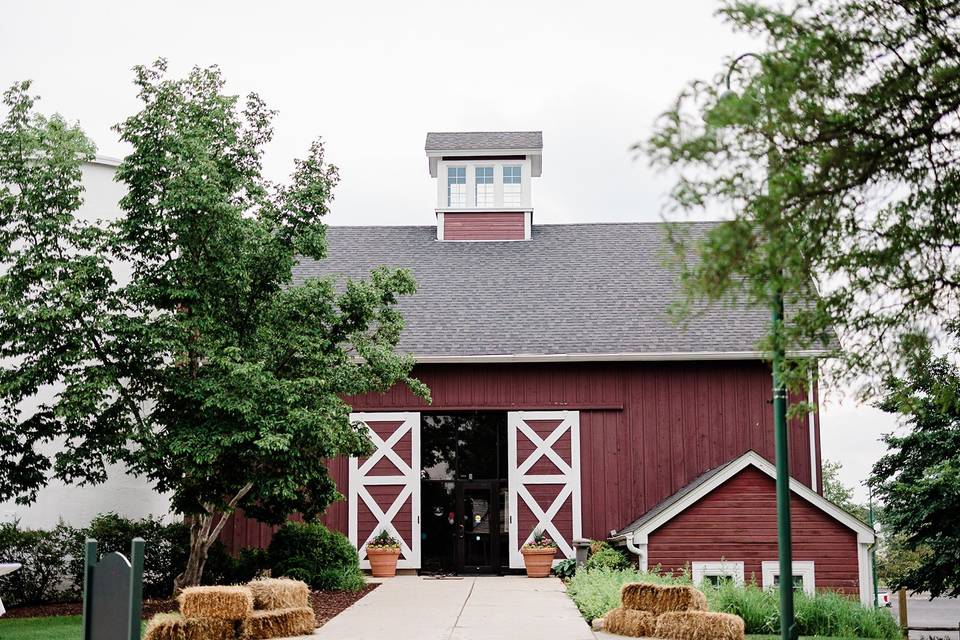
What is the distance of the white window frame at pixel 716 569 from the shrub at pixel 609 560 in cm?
121

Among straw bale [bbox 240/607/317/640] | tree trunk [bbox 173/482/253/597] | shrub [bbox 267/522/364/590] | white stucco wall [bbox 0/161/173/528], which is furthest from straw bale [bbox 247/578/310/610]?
white stucco wall [bbox 0/161/173/528]

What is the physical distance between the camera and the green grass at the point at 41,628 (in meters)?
13.3

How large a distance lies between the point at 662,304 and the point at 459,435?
514cm

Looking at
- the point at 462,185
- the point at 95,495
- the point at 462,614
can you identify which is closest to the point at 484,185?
the point at 462,185

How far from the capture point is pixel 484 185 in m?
26.1

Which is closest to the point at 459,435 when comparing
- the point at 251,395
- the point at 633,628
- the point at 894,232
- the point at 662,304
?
the point at 662,304

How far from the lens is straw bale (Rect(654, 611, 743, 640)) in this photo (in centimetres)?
1195

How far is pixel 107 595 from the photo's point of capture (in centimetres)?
637

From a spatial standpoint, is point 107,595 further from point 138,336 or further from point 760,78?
point 138,336

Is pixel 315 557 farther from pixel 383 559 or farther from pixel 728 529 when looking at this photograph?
pixel 728 529

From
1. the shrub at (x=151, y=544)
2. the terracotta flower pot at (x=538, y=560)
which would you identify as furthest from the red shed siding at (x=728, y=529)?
the shrub at (x=151, y=544)

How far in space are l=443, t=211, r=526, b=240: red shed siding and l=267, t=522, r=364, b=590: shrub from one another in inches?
360

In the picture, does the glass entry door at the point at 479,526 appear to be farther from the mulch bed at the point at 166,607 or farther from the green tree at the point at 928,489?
the green tree at the point at 928,489

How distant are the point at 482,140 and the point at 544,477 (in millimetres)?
9534
